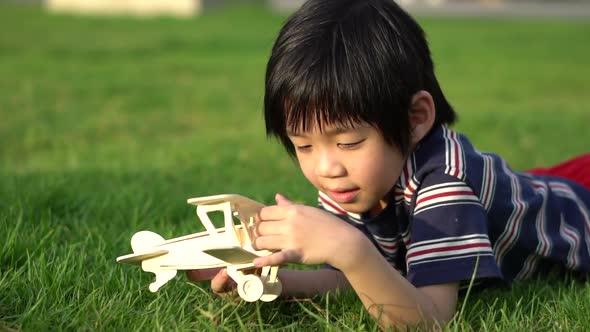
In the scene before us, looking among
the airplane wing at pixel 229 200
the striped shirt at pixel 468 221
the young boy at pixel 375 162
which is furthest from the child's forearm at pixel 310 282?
the airplane wing at pixel 229 200

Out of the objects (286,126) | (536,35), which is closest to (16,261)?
(286,126)

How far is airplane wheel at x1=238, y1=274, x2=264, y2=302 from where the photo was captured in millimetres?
2197

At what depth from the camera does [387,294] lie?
2.29m

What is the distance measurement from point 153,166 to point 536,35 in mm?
14792

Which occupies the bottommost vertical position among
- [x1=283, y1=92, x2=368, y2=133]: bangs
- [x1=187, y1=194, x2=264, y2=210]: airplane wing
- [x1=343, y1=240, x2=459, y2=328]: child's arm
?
[x1=343, y1=240, x2=459, y2=328]: child's arm

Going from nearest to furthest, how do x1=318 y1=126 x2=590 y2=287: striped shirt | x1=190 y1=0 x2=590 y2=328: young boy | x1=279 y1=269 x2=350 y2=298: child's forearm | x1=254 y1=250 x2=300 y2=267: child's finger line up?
x1=254 y1=250 x2=300 y2=267: child's finger, x1=190 y1=0 x2=590 y2=328: young boy, x1=318 y1=126 x2=590 y2=287: striped shirt, x1=279 y1=269 x2=350 y2=298: child's forearm

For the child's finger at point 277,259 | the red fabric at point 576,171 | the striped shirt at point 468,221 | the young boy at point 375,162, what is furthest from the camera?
the red fabric at point 576,171

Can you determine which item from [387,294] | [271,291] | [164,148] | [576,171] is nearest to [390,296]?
[387,294]

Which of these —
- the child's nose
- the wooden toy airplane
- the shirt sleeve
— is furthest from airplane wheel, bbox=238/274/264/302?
the shirt sleeve

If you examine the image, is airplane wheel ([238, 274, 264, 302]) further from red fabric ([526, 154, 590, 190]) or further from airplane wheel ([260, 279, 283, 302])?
red fabric ([526, 154, 590, 190])

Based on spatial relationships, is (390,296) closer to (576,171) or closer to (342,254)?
(342,254)

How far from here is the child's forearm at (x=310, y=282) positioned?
2.68 m

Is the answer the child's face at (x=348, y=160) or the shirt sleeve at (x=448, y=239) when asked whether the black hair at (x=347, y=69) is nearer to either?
the child's face at (x=348, y=160)

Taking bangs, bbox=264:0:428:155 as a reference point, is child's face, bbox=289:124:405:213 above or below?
below
